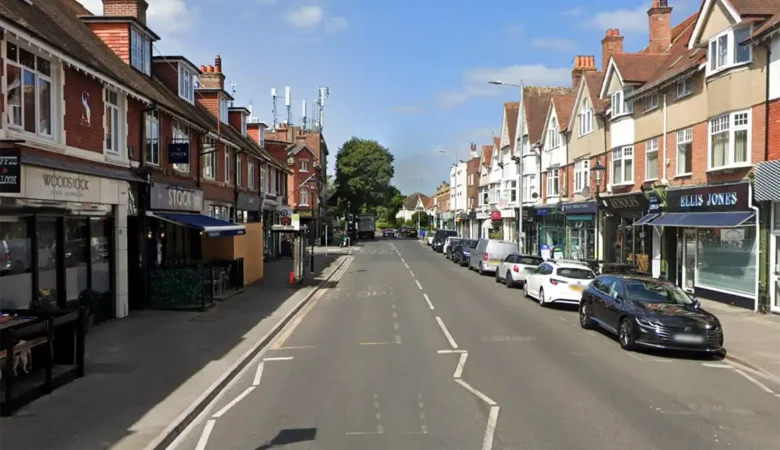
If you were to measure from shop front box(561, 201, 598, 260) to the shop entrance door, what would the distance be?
7.40m

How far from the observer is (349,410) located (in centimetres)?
770

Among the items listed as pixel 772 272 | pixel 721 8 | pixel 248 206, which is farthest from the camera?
pixel 248 206

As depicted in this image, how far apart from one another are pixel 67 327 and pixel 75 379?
778 millimetres

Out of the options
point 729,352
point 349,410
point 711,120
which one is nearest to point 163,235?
point 349,410

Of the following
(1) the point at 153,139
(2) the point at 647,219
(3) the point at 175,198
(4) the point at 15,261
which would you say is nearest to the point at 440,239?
(2) the point at 647,219

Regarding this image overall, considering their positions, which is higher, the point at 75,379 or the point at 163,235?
the point at 163,235

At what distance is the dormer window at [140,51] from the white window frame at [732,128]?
59.7 ft

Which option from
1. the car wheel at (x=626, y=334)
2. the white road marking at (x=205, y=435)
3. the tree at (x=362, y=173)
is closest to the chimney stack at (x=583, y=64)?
the car wheel at (x=626, y=334)

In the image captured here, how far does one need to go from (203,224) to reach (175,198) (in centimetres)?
135

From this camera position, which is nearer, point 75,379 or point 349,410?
point 349,410

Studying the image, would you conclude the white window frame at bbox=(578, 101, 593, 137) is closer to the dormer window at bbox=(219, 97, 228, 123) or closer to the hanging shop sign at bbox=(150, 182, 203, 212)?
the dormer window at bbox=(219, 97, 228, 123)

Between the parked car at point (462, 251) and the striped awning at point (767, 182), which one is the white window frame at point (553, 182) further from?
the striped awning at point (767, 182)

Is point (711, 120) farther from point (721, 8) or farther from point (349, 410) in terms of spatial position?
point (349, 410)

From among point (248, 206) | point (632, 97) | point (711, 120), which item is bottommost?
point (248, 206)
